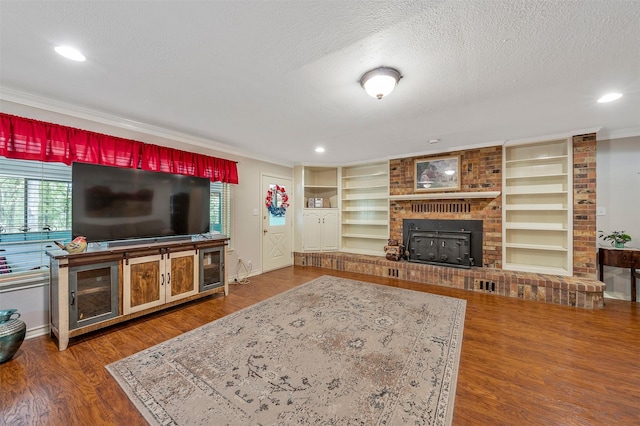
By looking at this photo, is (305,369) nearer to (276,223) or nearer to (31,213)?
(31,213)

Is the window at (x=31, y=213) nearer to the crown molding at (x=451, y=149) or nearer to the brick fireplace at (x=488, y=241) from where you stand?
the brick fireplace at (x=488, y=241)

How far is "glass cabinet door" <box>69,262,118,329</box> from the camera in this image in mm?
2393

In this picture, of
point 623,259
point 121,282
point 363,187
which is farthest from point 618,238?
point 121,282

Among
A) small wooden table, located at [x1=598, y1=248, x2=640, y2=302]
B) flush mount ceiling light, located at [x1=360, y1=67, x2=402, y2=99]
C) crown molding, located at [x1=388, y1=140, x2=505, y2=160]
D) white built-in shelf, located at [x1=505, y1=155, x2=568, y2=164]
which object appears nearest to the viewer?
flush mount ceiling light, located at [x1=360, y1=67, x2=402, y2=99]

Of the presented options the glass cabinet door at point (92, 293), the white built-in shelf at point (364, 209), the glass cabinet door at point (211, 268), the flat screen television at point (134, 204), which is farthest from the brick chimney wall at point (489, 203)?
the glass cabinet door at point (92, 293)

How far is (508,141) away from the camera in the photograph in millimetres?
4016

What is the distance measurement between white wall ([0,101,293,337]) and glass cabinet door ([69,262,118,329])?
1.87 ft

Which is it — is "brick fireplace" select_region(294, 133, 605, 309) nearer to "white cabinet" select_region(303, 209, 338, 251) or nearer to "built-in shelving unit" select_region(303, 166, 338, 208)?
"white cabinet" select_region(303, 209, 338, 251)

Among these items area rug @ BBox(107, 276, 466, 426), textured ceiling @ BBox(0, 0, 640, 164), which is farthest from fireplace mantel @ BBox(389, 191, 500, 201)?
area rug @ BBox(107, 276, 466, 426)

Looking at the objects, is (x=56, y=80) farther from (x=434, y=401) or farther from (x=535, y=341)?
(x=535, y=341)

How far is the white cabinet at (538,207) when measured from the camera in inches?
151

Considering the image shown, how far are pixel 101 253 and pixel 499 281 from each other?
5284 mm

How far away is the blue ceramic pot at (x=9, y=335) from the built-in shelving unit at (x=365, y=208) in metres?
5.12

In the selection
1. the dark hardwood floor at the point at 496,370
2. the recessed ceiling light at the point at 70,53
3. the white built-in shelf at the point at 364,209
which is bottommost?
the dark hardwood floor at the point at 496,370
